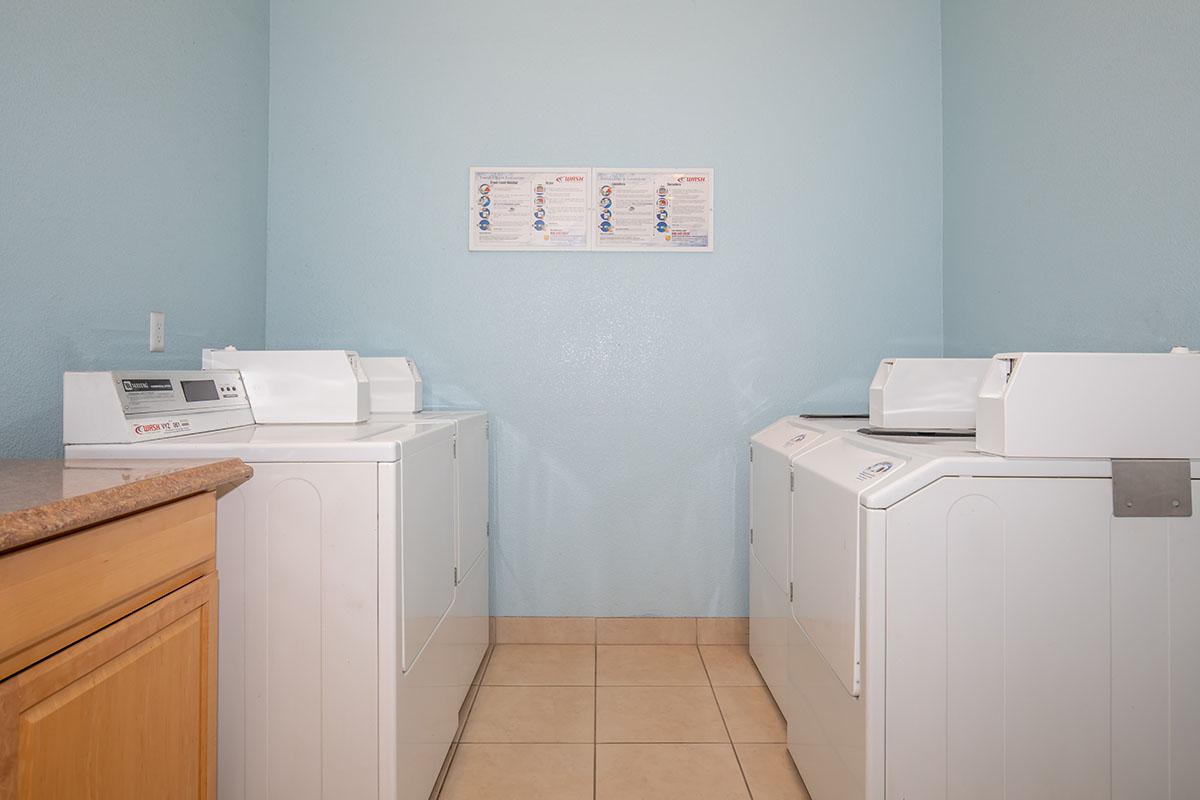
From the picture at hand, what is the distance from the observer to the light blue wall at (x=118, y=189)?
4.54 ft

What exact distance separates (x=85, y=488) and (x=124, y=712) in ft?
1.05

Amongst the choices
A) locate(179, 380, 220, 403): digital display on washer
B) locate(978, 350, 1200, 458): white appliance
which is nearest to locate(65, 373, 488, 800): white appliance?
locate(179, 380, 220, 403): digital display on washer

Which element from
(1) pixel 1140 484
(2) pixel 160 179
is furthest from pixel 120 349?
(1) pixel 1140 484

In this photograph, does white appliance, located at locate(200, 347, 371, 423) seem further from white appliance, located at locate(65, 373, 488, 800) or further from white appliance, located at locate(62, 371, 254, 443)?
white appliance, located at locate(65, 373, 488, 800)

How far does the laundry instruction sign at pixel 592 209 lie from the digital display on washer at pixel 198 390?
3.66ft

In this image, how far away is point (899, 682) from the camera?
115cm

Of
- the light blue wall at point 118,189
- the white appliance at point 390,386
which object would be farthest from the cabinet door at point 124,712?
the white appliance at point 390,386

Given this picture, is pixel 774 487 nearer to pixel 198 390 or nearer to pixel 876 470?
pixel 876 470

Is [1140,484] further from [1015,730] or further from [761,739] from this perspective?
[761,739]

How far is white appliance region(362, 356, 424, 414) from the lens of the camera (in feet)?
7.18

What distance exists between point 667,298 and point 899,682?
162cm

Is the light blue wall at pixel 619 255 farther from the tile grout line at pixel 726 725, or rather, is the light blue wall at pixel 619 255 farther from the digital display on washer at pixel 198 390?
the digital display on washer at pixel 198 390

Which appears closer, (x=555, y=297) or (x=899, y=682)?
(x=899, y=682)

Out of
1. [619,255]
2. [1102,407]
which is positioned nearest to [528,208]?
[619,255]
